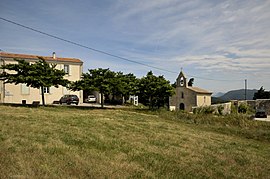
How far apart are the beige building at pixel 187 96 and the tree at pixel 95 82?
779 inches

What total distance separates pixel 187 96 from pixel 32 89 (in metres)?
26.3

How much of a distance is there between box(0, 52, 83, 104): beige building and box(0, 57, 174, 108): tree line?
10733mm

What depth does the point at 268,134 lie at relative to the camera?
52.6 ft

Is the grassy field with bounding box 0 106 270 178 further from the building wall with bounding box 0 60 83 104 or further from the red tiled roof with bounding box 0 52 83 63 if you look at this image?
the red tiled roof with bounding box 0 52 83 63

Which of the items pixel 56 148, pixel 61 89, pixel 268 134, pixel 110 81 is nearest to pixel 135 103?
pixel 61 89

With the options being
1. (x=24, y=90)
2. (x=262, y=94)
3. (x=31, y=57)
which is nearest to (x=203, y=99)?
(x=262, y=94)

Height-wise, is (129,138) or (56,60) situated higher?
(56,60)

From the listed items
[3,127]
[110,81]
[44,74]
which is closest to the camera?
[3,127]

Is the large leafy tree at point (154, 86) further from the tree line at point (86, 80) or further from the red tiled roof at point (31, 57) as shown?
the red tiled roof at point (31, 57)

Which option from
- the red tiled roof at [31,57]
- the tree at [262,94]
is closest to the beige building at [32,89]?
the red tiled roof at [31,57]

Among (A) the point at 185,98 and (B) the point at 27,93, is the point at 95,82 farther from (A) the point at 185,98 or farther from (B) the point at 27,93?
(A) the point at 185,98

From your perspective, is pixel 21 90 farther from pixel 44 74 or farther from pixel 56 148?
pixel 56 148

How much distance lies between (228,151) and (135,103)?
32245 millimetres

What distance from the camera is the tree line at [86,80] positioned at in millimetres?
20797
